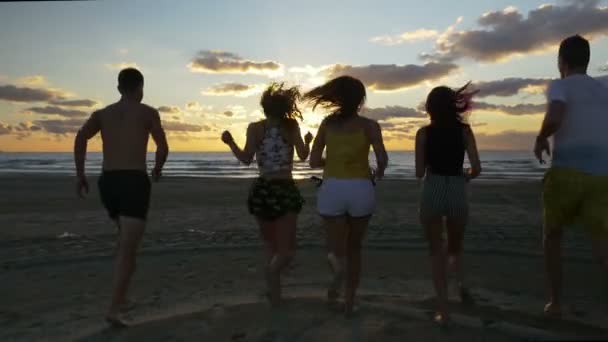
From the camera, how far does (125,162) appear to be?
4.01 meters

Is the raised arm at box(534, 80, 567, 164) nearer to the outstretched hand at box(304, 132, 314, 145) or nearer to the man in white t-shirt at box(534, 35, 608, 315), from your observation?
the man in white t-shirt at box(534, 35, 608, 315)

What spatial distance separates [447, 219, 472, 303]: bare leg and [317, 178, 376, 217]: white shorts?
729mm

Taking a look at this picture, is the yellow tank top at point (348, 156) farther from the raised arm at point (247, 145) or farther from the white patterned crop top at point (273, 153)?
the raised arm at point (247, 145)

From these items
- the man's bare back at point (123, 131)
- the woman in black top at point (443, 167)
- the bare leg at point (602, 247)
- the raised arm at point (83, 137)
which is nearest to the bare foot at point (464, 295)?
the woman in black top at point (443, 167)

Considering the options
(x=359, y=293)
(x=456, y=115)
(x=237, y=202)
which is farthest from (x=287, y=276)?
(x=237, y=202)

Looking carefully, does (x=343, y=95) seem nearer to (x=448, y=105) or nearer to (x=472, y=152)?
(x=448, y=105)

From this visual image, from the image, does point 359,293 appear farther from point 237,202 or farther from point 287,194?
point 237,202

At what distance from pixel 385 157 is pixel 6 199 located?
15.9 metres

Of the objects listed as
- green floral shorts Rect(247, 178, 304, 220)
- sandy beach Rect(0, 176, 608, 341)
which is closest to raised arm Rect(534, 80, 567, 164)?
sandy beach Rect(0, 176, 608, 341)

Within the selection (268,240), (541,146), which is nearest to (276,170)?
(268,240)

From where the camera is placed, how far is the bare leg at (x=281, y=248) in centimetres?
443

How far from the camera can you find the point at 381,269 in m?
6.40

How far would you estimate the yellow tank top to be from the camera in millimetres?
3967

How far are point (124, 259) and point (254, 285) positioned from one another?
193cm
